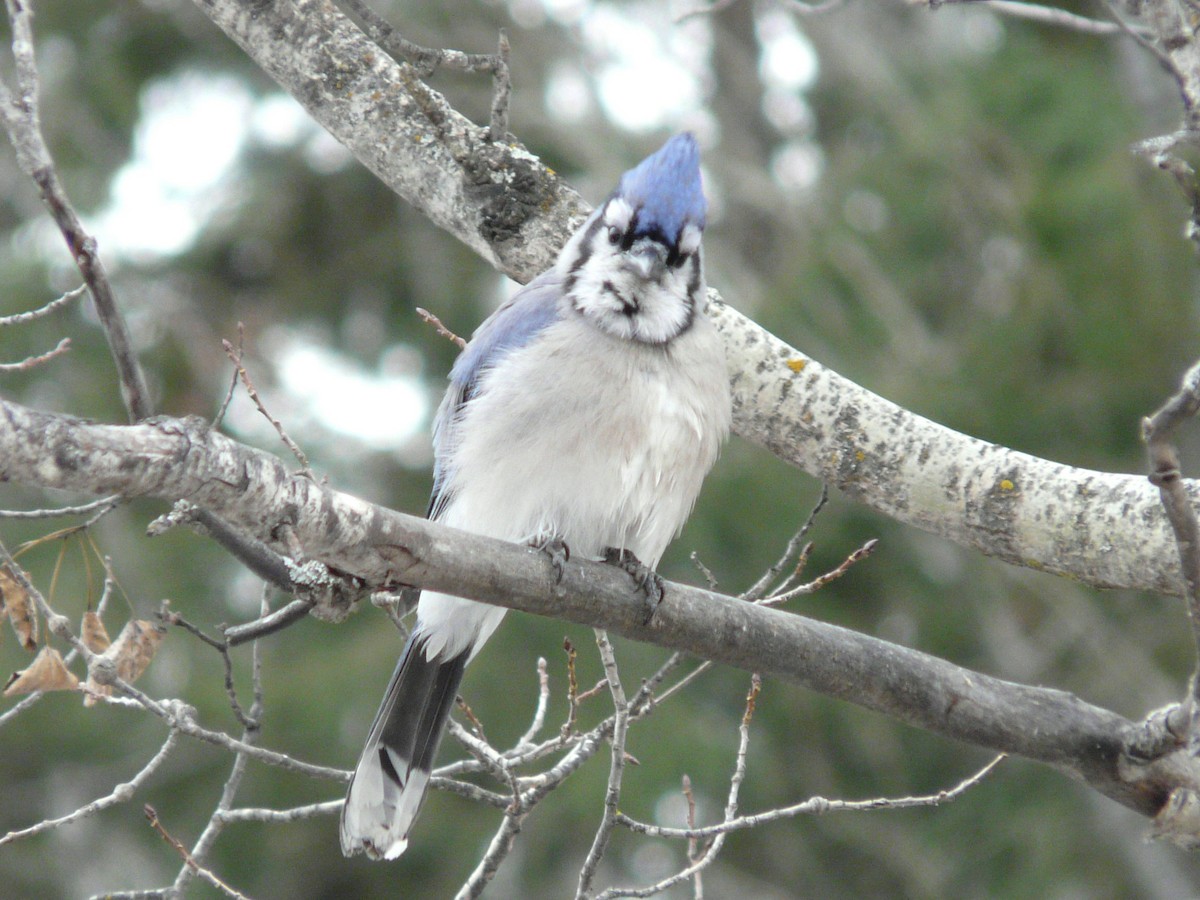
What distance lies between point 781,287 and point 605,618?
435 centimetres

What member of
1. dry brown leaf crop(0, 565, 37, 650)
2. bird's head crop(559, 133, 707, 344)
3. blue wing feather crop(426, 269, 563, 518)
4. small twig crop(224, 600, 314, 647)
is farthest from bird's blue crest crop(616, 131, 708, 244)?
dry brown leaf crop(0, 565, 37, 650)

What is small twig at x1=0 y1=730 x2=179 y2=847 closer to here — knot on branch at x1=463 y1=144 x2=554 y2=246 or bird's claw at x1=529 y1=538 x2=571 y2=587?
bird's claw at x1=529 y1=538 x2=571 y2=587

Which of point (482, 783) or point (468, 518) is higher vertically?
point (468, 518)

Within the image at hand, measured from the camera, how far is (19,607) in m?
2.35

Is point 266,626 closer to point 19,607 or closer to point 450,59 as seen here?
point 19,607

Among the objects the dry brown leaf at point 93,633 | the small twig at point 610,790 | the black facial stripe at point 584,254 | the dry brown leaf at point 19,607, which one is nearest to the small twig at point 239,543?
the dry brown leaf at point 19,607

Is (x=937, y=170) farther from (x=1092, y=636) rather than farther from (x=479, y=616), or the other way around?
(x=479, y=616)

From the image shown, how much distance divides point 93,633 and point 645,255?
1554mm

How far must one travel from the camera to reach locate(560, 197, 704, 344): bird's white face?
10.8 ft

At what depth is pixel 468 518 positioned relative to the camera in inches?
132

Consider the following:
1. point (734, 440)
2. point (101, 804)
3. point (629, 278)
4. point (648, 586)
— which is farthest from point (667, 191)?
point (734, 440)

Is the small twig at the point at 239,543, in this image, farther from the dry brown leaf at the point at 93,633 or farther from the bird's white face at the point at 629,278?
the bird's white face at the point at 629,278

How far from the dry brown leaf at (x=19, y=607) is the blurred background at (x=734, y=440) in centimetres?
284

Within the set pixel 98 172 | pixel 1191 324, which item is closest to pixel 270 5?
pixel 1191 324
